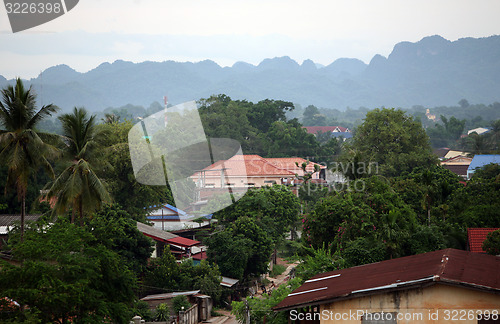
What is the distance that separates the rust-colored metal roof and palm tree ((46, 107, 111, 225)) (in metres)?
8.54

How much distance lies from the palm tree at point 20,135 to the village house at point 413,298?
10.4 metres

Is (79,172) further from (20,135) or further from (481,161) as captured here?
(481,161)

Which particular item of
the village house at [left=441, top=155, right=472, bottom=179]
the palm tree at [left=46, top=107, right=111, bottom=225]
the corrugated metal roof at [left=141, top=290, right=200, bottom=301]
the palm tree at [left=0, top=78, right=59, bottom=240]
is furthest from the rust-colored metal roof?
the village house at [left=441, top=155, right=472, bottom=179]

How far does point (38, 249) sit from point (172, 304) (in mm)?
9980

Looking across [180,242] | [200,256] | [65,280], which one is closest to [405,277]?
[65,280]

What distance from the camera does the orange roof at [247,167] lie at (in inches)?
1946

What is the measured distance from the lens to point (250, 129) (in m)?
73.3

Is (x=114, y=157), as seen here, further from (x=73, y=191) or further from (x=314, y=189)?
→ (x=314, y=189)

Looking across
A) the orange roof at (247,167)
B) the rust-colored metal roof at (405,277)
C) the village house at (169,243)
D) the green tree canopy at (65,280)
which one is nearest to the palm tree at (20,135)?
the green tree canopy at (65,280)

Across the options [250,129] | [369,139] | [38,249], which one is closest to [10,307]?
[38,249]

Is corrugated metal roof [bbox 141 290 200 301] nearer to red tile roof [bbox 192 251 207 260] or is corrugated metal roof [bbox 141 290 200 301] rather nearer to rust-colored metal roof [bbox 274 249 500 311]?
red tile roof [bbox 192 251 207 260]

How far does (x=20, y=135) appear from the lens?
59.2ft

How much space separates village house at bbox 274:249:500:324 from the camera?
9609 millimetres

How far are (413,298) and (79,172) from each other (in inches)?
477
